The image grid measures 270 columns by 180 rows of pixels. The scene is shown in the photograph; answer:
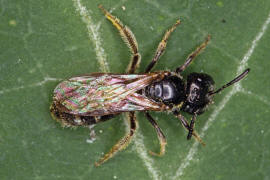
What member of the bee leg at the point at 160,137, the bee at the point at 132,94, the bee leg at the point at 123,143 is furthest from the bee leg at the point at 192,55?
the bee leg at the point at 123,143

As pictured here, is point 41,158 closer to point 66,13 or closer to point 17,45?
point 17,45

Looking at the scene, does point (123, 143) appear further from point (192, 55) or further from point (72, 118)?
point (192, 55)

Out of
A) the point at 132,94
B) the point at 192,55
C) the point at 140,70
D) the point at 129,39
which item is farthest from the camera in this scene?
the point at 140,70

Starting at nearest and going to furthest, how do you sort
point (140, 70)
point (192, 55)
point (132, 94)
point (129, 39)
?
point (132, 94)
point (129, 39)
point (192, 55)
point (140, 70)

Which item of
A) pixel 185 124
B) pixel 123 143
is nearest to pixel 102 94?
pixel 123 143

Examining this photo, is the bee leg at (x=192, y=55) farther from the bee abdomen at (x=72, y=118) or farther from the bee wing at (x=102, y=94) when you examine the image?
the bee abdomen at (x=72, y=118)

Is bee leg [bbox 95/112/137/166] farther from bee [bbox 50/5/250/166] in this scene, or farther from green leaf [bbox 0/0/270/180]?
green leaf [bbox 0/0/270/180]

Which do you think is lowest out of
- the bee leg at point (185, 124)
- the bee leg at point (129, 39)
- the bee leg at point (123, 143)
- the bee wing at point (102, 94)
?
the bee leg at point (123, 143)

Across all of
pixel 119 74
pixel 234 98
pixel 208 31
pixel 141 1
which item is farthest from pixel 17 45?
pixel 234 98
